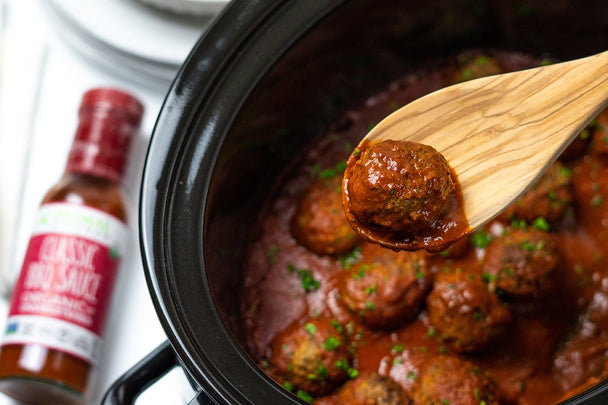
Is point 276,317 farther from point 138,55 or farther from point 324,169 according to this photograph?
point 138,55

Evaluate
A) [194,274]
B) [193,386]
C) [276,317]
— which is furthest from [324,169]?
[193,386]

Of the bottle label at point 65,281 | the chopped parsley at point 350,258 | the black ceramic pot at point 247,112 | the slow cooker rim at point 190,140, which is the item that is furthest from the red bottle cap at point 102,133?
the chopped parsley at point 350,258

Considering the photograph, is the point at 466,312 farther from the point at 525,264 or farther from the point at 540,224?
the point at 540,224

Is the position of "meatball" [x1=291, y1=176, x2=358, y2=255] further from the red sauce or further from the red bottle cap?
the red bottle cap

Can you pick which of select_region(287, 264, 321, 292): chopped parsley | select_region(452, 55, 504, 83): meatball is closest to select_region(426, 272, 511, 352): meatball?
select_region(287, 264, 321, 292): chopped parsley

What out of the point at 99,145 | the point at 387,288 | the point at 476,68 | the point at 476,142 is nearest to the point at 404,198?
the point at 476,142
